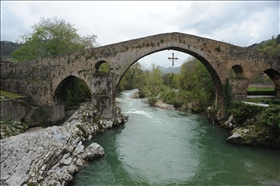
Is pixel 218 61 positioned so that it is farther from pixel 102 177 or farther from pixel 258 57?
pixel 102 177

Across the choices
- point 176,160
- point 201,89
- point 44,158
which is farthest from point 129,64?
point 201,89

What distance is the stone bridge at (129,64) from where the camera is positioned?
15688 millimetres

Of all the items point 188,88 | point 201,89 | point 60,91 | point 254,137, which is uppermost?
point 188,88

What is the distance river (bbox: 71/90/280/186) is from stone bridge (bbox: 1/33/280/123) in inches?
135

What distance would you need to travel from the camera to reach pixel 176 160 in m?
10.1

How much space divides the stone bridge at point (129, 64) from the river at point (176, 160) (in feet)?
11.2

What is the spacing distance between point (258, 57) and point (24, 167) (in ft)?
54.6

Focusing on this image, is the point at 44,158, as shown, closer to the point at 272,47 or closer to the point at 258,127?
the point at 258,127

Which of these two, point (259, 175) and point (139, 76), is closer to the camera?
point (259, 175)

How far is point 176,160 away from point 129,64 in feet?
27.6

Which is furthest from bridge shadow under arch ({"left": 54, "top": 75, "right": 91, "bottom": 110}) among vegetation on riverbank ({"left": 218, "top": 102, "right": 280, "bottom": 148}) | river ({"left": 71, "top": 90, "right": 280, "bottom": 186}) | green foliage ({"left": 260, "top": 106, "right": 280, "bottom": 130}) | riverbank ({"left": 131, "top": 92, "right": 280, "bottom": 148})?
green foliage ({"left": 260, "top": 106, "right": 280, "bottom": 130})

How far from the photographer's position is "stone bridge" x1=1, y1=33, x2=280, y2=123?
15688 millimetres

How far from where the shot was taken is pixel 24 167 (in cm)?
716

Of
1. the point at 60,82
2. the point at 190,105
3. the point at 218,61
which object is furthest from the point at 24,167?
the point at 190,105
